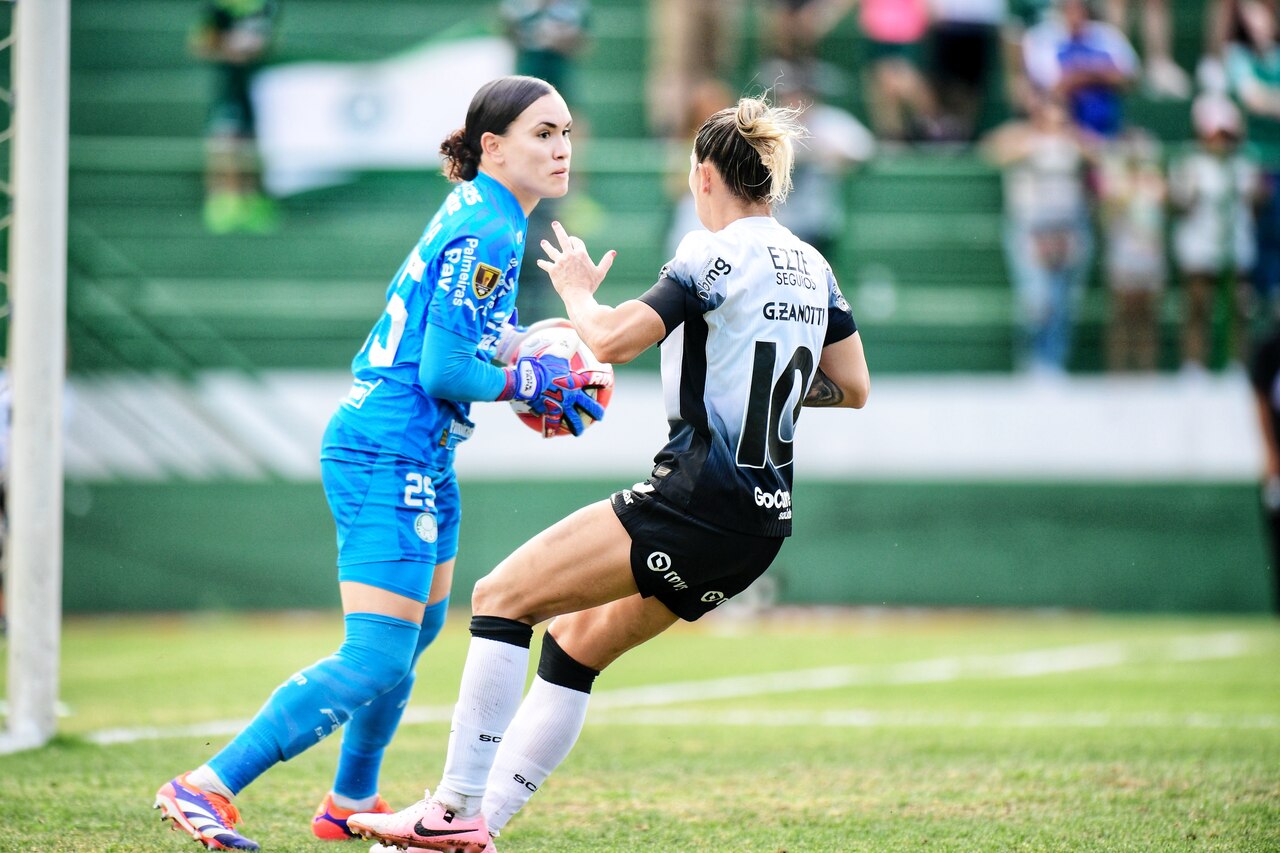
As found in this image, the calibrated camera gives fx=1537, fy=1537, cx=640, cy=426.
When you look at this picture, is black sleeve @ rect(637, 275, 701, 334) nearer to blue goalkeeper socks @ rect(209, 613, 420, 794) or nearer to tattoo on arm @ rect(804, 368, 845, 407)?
tattoo on arm @ rect(804, 368, 845, 407)

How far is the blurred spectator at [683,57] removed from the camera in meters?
15.3

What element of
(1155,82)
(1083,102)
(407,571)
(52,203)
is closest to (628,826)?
(407,571)

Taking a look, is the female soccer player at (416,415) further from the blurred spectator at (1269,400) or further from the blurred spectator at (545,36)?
the blurred spectator at (545,36)

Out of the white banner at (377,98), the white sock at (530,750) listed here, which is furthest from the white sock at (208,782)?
the white banner at (377,98)

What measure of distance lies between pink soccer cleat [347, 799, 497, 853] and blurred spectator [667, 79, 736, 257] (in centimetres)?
957

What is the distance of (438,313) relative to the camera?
4770 millimetres

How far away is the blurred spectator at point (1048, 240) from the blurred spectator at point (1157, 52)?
9.32 feet

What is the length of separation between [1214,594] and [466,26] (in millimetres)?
9233

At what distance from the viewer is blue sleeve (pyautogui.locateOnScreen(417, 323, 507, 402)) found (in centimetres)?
475

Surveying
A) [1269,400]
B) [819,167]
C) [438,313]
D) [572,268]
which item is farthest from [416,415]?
[819,167]

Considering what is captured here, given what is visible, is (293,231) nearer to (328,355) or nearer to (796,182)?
(328,355)

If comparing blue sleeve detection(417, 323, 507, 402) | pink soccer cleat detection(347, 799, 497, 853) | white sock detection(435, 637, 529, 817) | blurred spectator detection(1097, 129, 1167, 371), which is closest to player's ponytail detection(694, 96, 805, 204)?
blue sleeve detection(417, 323, 507, 402)

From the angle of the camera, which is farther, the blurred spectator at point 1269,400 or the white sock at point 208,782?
the blurred spectator at point 1269,400

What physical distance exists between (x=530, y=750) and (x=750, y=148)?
195 centimetres
